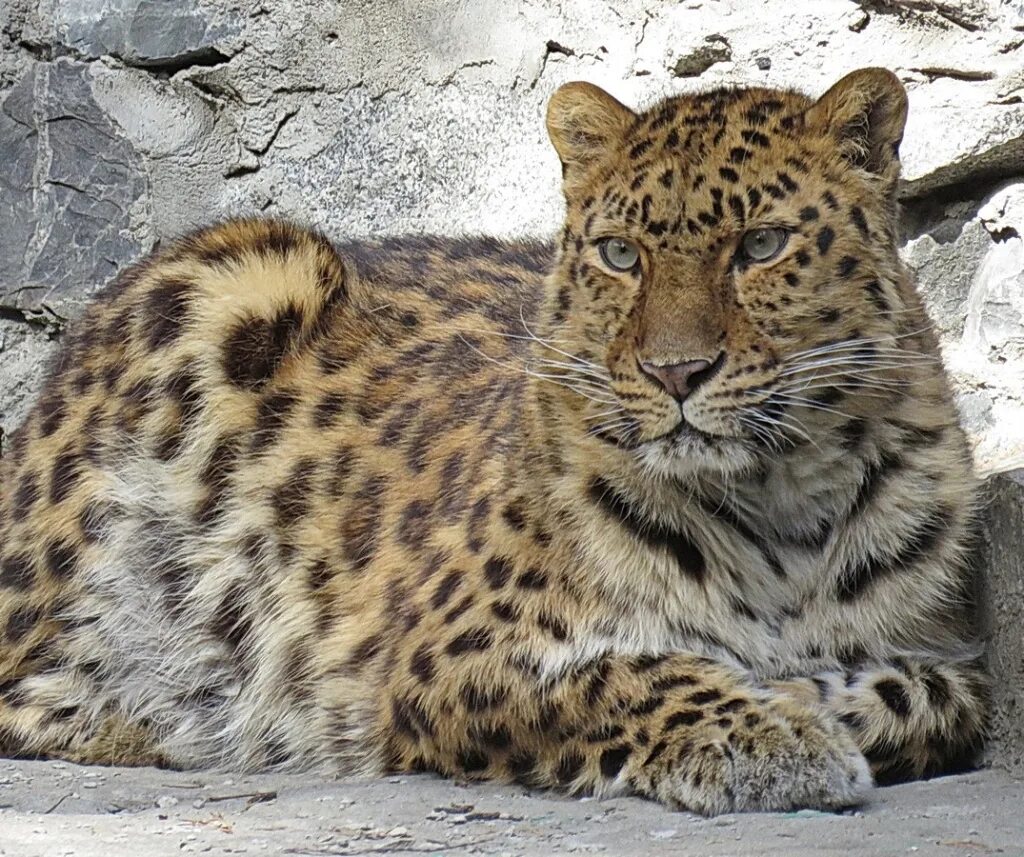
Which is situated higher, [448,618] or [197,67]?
[197,67]

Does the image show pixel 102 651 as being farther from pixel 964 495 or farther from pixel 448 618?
pixel 964 495

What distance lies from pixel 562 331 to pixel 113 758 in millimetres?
1873

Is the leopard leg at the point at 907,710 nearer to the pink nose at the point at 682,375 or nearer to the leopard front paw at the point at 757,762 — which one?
the leopard front paw at the point at 757,762

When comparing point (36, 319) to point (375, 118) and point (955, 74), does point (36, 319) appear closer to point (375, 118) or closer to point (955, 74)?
point (375, 118)

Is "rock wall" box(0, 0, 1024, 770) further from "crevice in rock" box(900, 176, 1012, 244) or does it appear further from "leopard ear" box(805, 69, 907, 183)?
"leopard ear" box(805, 69, 907, 183)

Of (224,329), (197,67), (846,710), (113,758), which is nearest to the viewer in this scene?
(846,710)

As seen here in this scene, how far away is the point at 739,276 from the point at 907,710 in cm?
115

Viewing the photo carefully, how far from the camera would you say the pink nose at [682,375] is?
410 centimetres

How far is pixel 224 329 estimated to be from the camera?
566 centimetres

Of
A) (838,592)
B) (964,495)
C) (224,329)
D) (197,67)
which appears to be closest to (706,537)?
(838,592)

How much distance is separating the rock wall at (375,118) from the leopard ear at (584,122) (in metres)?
2.16

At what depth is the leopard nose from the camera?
4102 mm

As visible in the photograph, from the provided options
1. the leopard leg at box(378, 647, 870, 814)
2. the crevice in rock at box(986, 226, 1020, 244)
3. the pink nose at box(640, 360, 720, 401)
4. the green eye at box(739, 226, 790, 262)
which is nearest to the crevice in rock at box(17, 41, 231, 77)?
the crevice in rock at box(986, 226, 1020, 244)

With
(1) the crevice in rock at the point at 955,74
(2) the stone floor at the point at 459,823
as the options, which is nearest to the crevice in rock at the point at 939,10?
(1) the crevice in rock at the point at 955,74
